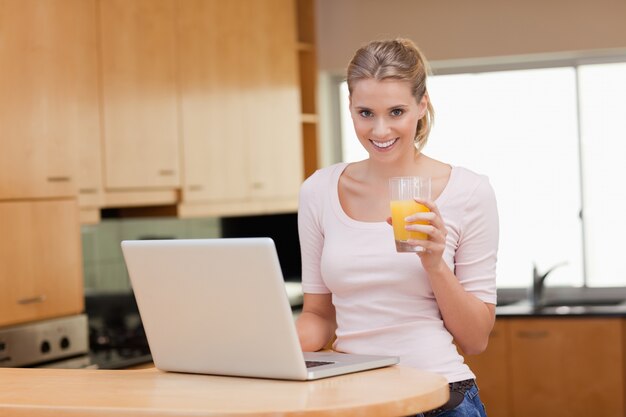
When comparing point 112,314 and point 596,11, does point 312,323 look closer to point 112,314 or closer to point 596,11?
point 112,314

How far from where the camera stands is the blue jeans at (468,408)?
6.57 feet

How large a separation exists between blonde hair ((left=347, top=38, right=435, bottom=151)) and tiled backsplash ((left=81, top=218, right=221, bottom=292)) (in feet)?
8.75

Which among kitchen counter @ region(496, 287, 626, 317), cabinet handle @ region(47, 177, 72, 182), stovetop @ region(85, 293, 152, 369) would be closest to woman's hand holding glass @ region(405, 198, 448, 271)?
cabinet handle @ region(47, 177, 72, 182)

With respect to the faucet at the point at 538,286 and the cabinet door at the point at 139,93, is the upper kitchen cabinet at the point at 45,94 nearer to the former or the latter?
the cabinet door at the point at 139,93

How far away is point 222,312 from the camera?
1.89 meters

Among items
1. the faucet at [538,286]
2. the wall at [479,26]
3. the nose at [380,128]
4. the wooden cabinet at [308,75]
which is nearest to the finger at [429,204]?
the nose at [380,128]

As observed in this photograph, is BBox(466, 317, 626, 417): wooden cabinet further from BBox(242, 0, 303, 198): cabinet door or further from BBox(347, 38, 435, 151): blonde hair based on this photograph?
BBox(347, 38, 435, 151): blonde hair

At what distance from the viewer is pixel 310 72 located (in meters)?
5.96

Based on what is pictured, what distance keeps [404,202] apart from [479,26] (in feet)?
13.0

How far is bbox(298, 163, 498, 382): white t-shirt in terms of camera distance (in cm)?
207

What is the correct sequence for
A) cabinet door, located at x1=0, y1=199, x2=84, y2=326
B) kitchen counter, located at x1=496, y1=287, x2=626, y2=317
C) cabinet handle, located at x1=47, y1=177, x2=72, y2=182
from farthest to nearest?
kitchen counter, located at x1=496, y1=287, x2=626, y2=317 < cabinet handle, located at x1=47, y1=177, x2=72, y2=182 < cabinet door, located at x1=0, y1=199, x2=84, y2=326

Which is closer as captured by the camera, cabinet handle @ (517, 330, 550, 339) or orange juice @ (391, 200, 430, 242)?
orange juice @ (391, 200, 430, 242)

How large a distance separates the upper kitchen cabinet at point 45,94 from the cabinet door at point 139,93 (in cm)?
11

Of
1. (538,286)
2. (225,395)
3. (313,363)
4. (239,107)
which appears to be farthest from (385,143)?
(538,286)
